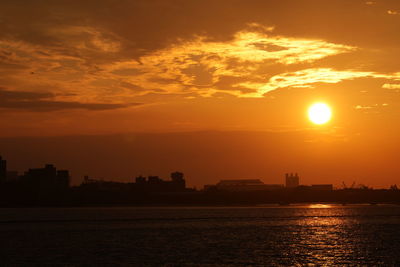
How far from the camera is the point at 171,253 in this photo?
8481cm

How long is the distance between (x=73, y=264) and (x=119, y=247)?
23886mm

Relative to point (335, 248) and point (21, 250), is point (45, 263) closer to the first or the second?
point (21, 250)

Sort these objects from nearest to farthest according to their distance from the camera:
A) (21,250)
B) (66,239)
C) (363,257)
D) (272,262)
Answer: (272,262), (363,257), (21,250), (66,239)

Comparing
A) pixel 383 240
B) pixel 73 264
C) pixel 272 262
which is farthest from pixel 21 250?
pixel 383 240

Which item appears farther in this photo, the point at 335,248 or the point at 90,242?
the point at 90,242

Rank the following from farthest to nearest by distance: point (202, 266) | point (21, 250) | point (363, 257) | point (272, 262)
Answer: point (21, 250), point (363, 257), point (272, 262), point (202, 266)

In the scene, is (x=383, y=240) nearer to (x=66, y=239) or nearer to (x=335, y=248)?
(x=335, y=248)

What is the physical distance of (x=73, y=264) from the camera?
73250mm

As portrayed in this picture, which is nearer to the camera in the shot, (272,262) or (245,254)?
(272,262)

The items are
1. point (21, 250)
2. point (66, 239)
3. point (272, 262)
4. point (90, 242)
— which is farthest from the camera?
point (66, 239)

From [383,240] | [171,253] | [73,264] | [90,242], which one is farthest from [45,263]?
[383,240]

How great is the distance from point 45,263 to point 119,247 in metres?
24.3

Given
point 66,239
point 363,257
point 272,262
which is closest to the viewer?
point 272,262

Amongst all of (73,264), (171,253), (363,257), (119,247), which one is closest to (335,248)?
(363,257)
